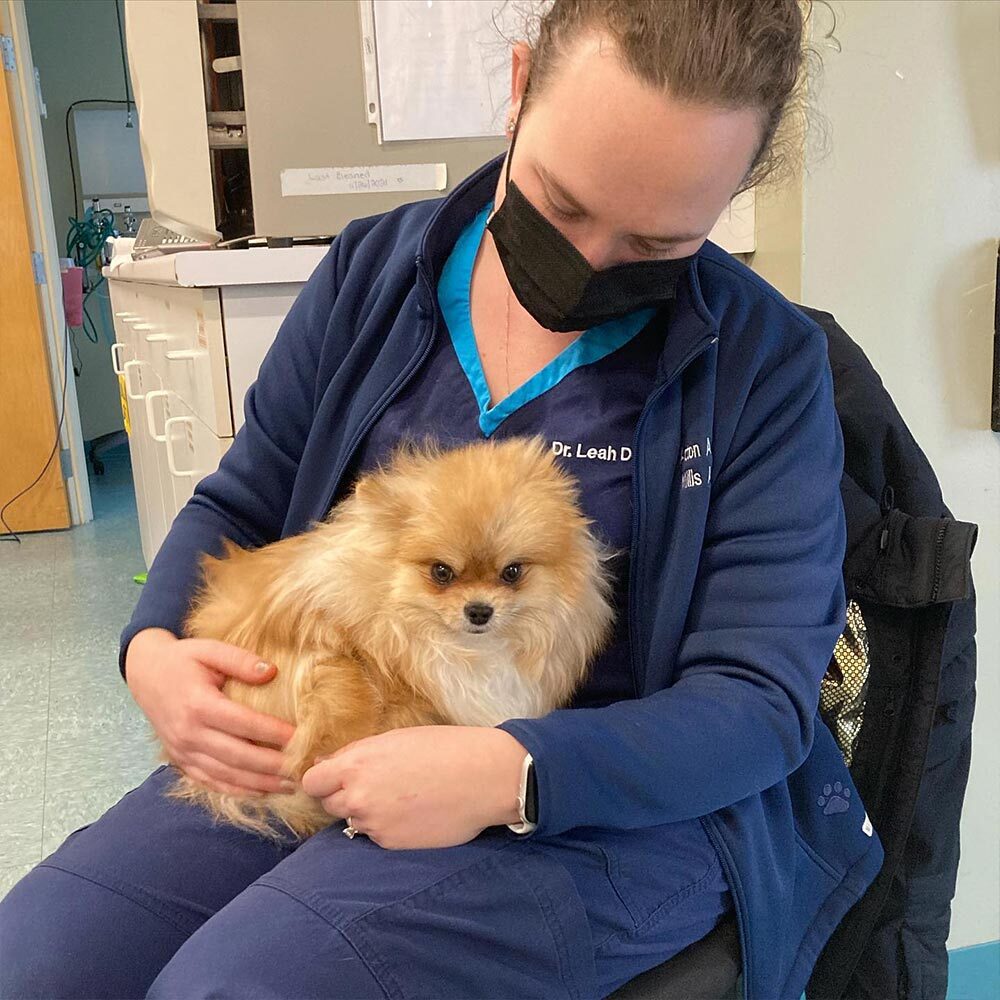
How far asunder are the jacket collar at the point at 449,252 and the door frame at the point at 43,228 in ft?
12.2

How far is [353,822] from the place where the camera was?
2.87 feet

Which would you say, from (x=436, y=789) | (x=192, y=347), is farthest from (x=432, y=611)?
(x=192, y=347)

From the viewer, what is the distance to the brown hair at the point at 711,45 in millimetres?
854

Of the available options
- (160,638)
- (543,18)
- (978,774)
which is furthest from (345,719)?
(978,774)

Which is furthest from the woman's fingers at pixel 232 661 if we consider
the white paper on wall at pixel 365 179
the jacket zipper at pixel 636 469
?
the white paper on wall at pixel 365 179

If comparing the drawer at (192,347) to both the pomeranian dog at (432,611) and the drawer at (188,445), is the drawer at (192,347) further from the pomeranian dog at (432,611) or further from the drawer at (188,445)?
the pomeranian dog at (432,611)

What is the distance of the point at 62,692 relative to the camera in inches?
114

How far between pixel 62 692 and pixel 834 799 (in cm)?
245

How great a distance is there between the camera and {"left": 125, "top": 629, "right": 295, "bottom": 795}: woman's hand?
0.98 metres

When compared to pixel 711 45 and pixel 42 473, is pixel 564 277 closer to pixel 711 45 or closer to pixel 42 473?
pixel 711 45

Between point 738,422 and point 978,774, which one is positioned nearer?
point 738,422

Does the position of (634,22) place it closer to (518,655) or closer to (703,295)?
(703,295)

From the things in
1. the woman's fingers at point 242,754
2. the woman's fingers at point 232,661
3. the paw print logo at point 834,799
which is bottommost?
the paw print logo at point 834,799

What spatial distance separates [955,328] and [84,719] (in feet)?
→ 7.71
